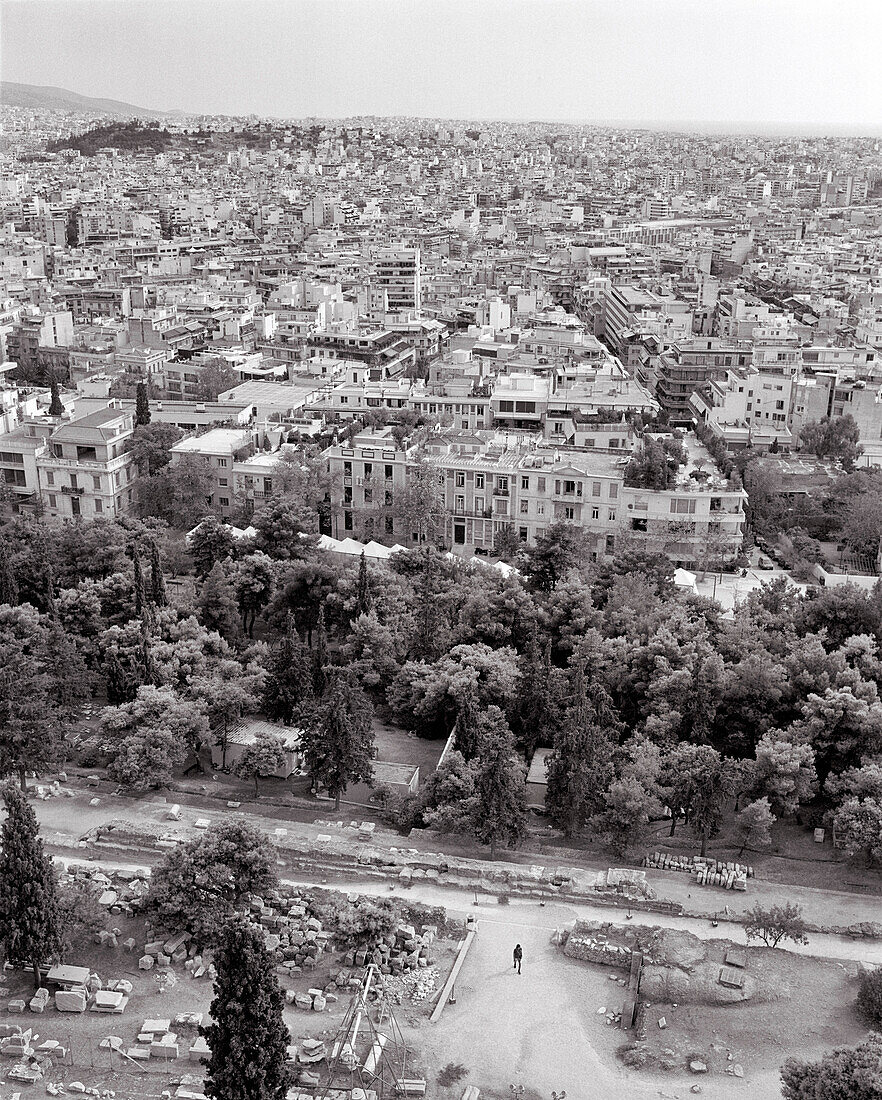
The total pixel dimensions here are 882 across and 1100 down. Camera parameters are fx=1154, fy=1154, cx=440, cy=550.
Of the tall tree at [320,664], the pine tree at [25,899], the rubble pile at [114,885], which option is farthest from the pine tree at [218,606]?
the pine tree at [25,899]

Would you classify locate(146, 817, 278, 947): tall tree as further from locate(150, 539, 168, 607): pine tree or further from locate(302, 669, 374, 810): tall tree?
locate(150, 539, 168, 607): pine tree

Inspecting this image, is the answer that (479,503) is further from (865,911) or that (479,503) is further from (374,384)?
(865,911)

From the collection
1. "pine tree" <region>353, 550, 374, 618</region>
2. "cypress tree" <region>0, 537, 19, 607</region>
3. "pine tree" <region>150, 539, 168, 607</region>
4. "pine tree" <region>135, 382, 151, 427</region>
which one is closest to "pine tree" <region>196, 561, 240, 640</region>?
"pine tree" <region>150, 539, 168, 607</region>

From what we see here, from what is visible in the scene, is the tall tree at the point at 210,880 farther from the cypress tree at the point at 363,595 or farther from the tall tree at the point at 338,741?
the cypress tree at the point at 363,595

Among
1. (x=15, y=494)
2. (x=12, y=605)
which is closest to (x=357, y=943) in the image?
(x=12, y=605)

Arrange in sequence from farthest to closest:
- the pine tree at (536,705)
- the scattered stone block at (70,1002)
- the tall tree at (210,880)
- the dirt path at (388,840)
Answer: the pine tree at (536,705) < the dirt path at (388,840) < the tall tree at (210,880) < the scattered stone block at (70,1002)

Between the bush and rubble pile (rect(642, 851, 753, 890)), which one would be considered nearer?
the bush
